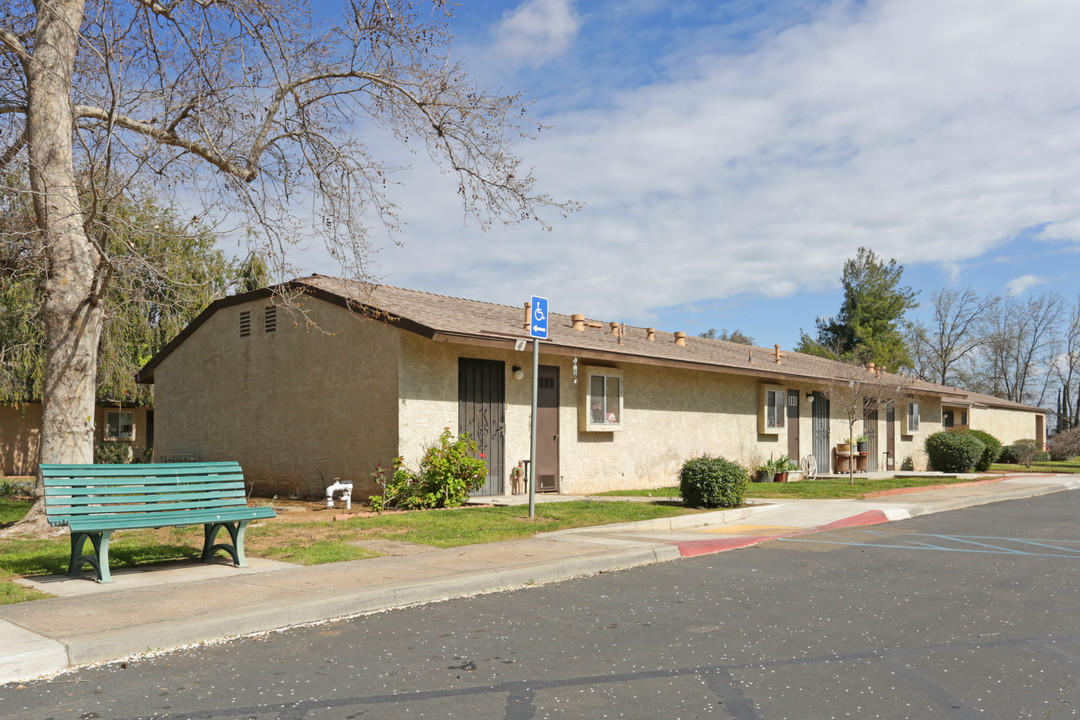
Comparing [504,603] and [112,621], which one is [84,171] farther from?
[504,603]

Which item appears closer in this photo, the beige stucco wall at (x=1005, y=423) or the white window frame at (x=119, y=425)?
the white window frame at (x=119, y=425)

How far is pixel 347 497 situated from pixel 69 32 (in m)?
7.82

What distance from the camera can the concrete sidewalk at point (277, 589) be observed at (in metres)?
5.54

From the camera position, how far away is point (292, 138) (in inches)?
503

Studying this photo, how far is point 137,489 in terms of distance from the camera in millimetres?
7934

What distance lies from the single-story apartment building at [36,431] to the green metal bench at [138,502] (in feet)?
74.8

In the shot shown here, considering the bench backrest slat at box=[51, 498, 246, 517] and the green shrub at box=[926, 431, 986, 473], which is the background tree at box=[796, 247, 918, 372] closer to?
the green shrub at box=[926, 431, 986, 473]

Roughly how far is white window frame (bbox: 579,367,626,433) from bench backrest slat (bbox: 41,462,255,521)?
364 inches

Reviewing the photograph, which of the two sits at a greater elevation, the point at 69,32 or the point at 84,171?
the point at 69,32

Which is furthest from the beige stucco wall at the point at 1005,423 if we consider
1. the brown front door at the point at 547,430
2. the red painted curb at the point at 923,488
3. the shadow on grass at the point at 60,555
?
the shadow on grass at the point at 60,555

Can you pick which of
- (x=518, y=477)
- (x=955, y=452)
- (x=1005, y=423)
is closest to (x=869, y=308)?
(x=1005, y=423)

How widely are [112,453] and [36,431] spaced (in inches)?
183

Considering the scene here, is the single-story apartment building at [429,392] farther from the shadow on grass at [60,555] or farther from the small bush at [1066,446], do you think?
the small bush at [1066,446]

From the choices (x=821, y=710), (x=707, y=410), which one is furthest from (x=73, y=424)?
(x=707, y=410)
